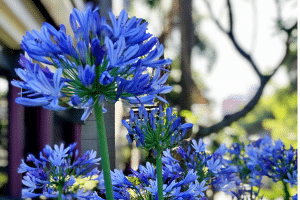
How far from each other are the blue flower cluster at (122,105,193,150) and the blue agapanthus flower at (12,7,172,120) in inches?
4.5

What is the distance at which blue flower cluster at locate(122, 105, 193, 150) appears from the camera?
580 mm

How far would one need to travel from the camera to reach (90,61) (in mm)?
455

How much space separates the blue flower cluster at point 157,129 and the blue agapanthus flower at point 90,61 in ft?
0.38

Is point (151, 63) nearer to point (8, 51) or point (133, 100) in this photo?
point (133, 100)

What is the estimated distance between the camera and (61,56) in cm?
47

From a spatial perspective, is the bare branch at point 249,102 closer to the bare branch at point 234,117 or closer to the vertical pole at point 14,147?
the bare branch at point 234,117

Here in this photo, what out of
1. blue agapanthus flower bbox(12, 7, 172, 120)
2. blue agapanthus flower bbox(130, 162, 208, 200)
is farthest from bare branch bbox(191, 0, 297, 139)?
blue agapanthus flower bbox(12, 7, 172, 120)

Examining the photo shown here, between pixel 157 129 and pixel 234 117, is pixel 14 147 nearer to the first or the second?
pixel 157 129

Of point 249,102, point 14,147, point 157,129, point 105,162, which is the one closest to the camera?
point 105,162

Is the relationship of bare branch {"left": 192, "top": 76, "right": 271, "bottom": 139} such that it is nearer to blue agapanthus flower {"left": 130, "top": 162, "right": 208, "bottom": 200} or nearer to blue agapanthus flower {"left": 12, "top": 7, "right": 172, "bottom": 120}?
blue agapanthus flower {"left": 130, "top": 162, "right": 208, "bottom": 200}

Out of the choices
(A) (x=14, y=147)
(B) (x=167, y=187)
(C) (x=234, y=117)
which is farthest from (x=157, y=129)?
(C) (x=234, y=117)

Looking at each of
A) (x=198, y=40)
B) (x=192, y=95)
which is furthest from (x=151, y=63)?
(x=198, y=40)

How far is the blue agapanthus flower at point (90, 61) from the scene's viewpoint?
42 centimetres

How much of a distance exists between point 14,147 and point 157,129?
0.94m
